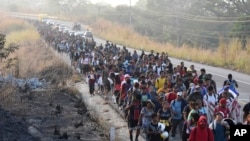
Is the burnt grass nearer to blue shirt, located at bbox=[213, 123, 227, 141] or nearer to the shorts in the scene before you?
the shorts

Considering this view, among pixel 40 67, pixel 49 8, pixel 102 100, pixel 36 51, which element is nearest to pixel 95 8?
pixel 49 8

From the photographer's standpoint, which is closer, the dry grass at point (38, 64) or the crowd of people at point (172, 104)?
the crowd of people at point (172, 104)

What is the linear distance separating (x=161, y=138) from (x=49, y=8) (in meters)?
128

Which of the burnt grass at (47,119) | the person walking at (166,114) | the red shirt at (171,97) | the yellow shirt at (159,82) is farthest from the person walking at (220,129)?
the yellow shirt at (159,82)

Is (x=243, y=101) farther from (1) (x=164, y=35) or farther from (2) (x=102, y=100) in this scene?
(1) (x=164, y=35)

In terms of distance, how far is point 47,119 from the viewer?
694 inches

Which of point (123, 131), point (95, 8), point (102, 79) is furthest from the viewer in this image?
point (95, 8)

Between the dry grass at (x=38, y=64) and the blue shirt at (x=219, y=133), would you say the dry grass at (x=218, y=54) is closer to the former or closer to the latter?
the dry grass at (x=38, y=64)

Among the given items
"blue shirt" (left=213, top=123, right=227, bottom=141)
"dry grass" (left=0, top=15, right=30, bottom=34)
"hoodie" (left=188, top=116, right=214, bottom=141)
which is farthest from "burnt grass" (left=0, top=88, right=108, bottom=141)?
"dry grass" (left=0, top=15, right=30, bottom=34)

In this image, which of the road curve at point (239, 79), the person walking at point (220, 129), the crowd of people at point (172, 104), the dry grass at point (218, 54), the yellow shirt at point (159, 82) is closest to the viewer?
the person walking at point (220, 129)

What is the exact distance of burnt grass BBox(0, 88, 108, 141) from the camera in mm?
Result: 14445

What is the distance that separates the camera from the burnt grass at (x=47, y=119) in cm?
1445

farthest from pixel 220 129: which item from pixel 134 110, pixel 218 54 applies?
pixel 218 54

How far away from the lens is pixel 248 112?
32.4 ft
